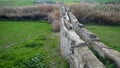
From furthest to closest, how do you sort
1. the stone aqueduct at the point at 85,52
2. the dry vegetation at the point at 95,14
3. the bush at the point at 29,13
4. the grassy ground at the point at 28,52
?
the bush at the point at 29,13
the dry vegetation at the point at 95,14
the grassy ground at the point at 28,52
the stone aqueduct at the point at 85,52

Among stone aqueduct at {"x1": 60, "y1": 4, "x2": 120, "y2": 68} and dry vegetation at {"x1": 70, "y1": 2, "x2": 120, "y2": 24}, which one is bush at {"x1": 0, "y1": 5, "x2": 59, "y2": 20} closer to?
dry vegetation at {"x1": 70, "y1": 2, "x2": 120, "y2": 24}

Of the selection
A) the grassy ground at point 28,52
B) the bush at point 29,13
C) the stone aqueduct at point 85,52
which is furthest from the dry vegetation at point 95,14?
the stone aqueduct at point 85,52

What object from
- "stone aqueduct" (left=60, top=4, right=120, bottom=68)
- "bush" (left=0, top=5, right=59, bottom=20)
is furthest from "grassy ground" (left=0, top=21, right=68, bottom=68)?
"bush" (left=0, top=5, right=59, bottom=20)

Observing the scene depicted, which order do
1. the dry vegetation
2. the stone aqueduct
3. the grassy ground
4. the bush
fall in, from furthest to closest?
1. the bush
2. the dry vegetation
3. the grassy ground
4. the stone aqueduct

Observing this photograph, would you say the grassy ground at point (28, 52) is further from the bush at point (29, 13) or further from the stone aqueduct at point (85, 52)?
the bush at point (29, 13)

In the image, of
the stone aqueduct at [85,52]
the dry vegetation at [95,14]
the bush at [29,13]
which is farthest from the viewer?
the bush at [29,13]

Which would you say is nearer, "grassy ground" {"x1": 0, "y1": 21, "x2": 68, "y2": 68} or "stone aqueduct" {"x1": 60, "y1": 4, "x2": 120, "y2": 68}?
"stone aqueduct" {"x1": 60, "y1": 4, "x2": 120, "y2": 68}

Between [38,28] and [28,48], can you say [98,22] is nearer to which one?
[38,28]

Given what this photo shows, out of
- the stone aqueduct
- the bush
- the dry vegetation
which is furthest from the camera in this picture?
the bush

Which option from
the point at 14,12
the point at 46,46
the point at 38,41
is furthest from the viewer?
the point at 14,12

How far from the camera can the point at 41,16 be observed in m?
35.4

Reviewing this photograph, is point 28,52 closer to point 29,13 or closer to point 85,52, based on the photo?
point 85,52

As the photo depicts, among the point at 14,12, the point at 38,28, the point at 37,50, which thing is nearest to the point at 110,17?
the point at 38,28

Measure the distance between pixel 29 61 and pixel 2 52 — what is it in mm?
4430
